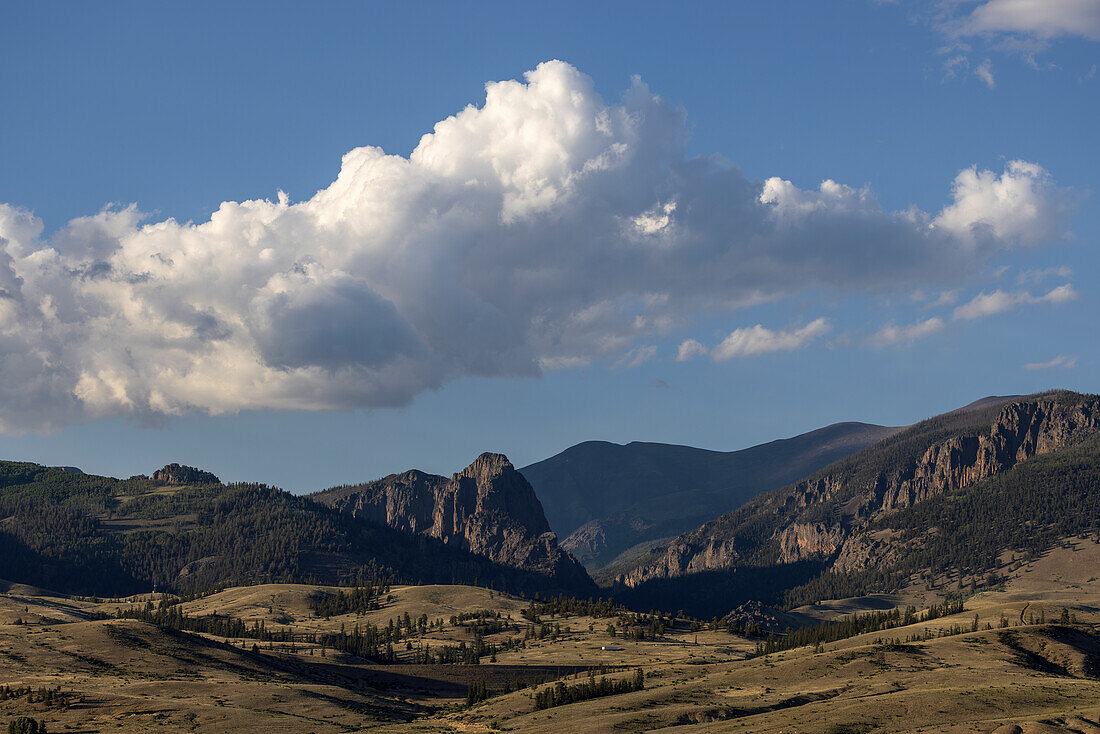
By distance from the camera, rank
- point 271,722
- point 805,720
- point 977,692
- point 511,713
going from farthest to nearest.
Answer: point 511,713 < point 271,722 < point 977,692 < point 805,720

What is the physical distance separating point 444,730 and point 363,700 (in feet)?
148

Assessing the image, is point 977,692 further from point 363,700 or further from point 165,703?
point 165,703

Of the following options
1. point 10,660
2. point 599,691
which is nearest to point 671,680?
point 599,691

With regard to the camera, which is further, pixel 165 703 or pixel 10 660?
pixel 10 660

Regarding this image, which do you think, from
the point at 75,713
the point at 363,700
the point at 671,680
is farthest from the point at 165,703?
the point at 671,680

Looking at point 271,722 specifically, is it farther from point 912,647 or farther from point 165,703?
point 912,647

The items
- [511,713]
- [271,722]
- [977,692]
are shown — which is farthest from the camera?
[511,713]

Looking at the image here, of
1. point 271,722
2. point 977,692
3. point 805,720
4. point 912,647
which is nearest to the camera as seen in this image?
point 805,720

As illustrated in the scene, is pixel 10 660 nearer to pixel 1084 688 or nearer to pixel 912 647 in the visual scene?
pixel 912 647

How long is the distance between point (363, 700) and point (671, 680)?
176 ft

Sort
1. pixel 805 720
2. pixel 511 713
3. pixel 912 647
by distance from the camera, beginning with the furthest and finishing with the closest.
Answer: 1. pixel 912 647
2. pixel 511 713
3. pixel 805 720

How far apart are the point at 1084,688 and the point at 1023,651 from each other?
39.0 meters

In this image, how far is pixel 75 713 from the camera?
151750mm

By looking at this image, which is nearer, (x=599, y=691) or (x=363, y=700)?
(x=599, y=691)
